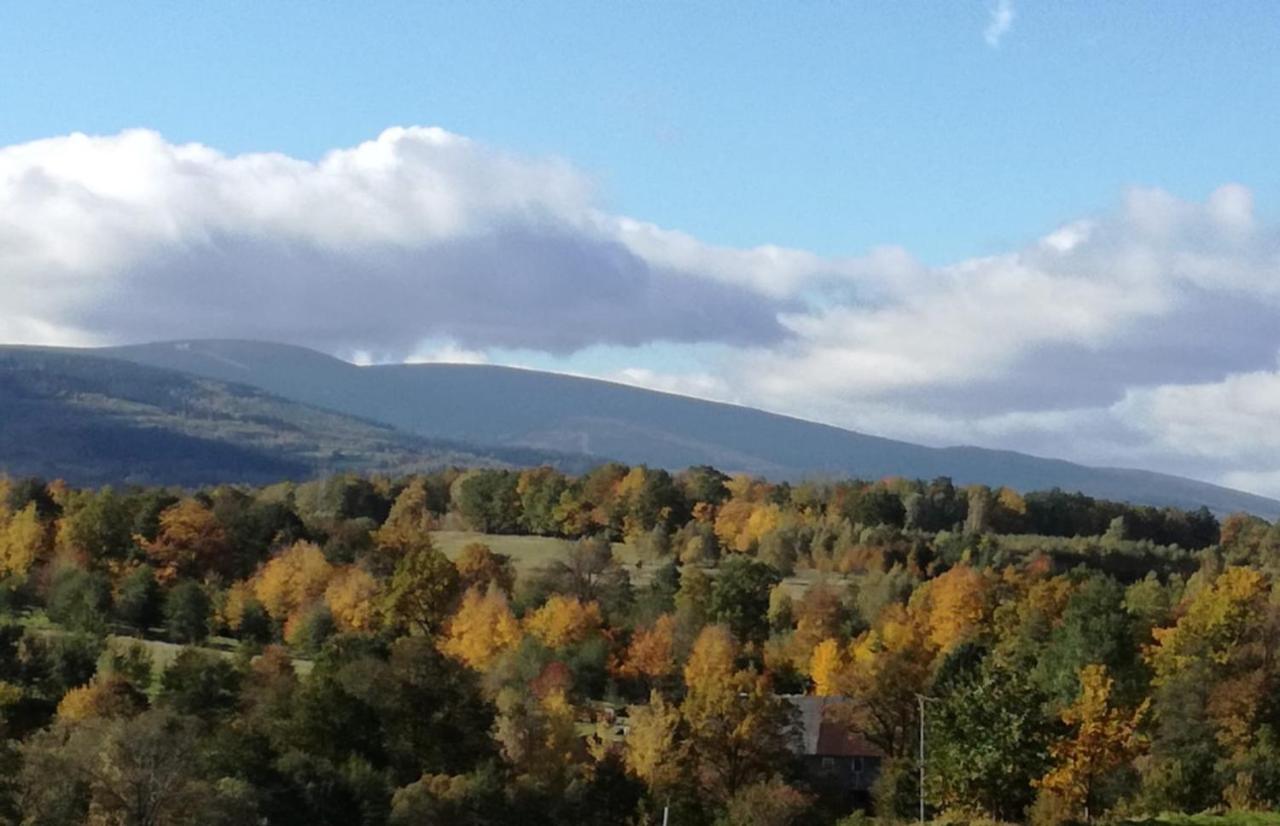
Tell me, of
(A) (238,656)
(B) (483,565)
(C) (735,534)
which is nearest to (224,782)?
(A) (238,656)

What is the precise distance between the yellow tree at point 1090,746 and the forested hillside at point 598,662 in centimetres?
19

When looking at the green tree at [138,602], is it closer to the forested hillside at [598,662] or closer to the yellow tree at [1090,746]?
the forested hillside at [598,662]

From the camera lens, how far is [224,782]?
172 feet

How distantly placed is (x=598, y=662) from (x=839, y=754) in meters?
18.3

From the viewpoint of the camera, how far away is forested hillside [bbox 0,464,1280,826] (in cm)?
5569

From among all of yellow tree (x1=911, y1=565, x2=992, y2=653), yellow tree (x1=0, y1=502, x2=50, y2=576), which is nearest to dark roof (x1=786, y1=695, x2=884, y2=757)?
yellow tree (x1=911, y1=565, x2=992, y2=653)

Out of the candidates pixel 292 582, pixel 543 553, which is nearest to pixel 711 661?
pixel 292 582

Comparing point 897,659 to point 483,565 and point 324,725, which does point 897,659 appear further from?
point 483,565

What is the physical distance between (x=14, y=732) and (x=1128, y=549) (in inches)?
4468

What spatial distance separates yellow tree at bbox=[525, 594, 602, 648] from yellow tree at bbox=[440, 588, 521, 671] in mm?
1382

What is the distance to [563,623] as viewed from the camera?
10444 cm

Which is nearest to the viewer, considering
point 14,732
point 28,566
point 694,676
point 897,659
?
point 14,732

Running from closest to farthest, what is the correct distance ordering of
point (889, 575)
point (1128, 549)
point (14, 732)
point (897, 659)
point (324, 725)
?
point (324, 725)
point (14, 732)
point (897, 659)
point (889, 575)
point (1128, 549)

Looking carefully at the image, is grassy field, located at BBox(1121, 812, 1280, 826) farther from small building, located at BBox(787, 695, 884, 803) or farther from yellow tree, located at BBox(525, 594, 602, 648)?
yellow tree, located at BBox(525, 594, 602, 648)
